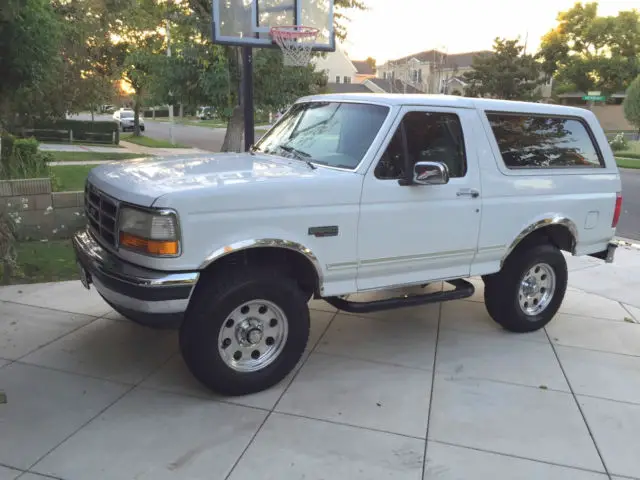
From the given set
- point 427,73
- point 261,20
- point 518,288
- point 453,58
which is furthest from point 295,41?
point 453,58

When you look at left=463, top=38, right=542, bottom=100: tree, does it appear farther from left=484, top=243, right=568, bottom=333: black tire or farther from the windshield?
the windshield

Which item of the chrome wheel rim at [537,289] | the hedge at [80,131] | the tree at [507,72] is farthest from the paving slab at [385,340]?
the tree at [507,72]

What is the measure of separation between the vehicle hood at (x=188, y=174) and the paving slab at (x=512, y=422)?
6.02ft

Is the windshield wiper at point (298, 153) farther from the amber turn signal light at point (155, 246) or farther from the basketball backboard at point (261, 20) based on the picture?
the basketball backboard at point (261, 20)

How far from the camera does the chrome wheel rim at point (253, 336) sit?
3.87m

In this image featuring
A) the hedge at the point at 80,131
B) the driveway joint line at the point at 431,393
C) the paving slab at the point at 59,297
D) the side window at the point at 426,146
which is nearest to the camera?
the driveway joint line at the point at 431,393

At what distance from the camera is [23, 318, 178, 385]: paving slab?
430 cm

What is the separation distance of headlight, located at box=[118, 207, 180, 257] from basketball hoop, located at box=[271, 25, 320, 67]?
15.8 ft

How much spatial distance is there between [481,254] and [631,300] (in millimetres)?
2918

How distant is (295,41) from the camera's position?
7906 mm

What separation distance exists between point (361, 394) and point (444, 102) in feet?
7.78

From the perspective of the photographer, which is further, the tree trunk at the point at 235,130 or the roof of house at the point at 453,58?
the roof of house at the point at 453,58

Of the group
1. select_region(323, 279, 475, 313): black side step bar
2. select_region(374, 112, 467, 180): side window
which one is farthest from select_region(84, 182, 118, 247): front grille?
select_region(374, 112, 467, 180): side window

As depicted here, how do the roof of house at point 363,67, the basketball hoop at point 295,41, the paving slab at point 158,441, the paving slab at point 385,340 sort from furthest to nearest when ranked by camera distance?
the roof of house at point 363,67 → the basketball hoop at point 295,41 → the paving slab at point 385,340 → the paving slab at point 158,441
